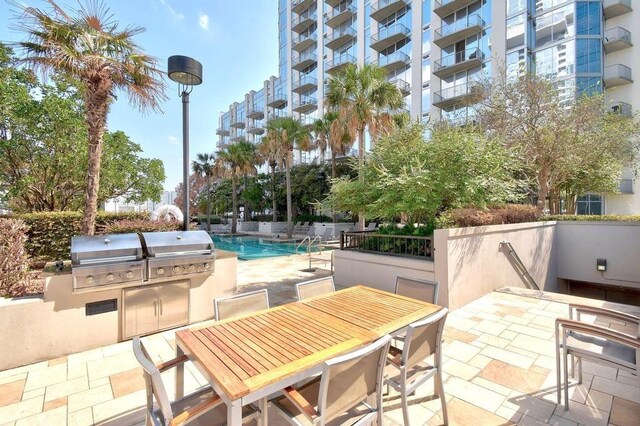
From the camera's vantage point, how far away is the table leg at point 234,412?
1515mm

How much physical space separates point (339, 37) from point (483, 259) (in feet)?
79.6

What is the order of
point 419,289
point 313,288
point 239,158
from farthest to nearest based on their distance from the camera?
point 239,158 → point 313,288 → point 419,289

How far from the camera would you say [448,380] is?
10.0 feet

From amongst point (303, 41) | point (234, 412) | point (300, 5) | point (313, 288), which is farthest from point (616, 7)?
point (234, 412)

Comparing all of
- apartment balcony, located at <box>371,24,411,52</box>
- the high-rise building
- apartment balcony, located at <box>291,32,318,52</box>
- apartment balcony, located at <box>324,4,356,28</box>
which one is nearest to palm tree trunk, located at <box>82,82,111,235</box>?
the high-rise building

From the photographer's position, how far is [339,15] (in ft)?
80.1

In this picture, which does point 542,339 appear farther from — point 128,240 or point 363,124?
point 363,124

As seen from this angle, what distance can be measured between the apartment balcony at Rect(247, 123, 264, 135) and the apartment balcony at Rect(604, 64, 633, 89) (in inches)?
1146

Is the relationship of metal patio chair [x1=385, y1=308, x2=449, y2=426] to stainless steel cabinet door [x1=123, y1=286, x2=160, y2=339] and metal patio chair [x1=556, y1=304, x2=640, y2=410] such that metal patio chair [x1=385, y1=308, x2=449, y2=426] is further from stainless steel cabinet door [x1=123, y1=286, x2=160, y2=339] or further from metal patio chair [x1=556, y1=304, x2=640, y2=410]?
stainless steel cabinet door [x1=123, y1=286, x2=160, y2=339]

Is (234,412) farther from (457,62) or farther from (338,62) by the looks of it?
(338,62)

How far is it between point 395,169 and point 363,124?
221 inches

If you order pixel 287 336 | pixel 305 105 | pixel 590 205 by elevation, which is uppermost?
pixel 305 105

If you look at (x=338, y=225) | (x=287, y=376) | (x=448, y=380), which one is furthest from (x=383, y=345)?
(x=338, y=225)

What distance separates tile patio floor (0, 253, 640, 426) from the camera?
250cm
